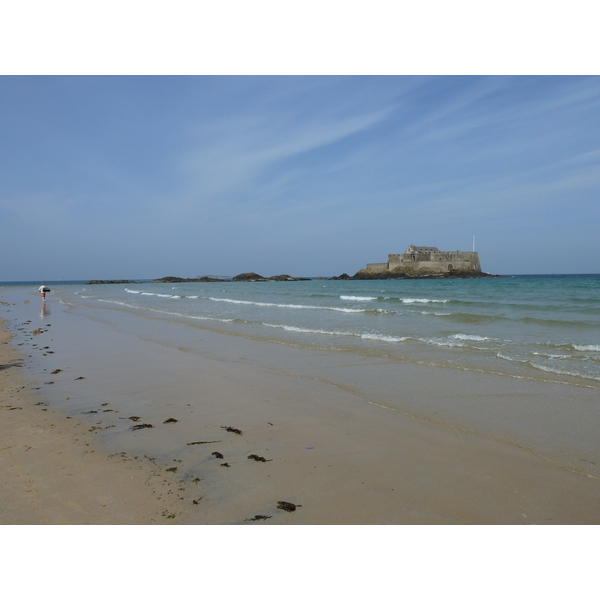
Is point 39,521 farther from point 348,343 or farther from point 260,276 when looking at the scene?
point 260,276

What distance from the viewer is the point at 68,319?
18938 mm

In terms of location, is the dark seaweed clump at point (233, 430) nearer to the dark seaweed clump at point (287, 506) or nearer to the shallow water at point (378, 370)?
the shallow water at point (378, 370)

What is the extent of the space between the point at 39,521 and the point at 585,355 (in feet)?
33.2

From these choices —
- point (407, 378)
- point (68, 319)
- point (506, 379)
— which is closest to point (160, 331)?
point (68, 319)

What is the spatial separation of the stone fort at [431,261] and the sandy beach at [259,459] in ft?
280

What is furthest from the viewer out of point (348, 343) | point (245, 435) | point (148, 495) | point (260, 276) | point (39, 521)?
point (260, 276)

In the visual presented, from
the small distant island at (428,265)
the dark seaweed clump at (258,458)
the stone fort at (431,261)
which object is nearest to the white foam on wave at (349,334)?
the dark seaweed clump at (258,458)

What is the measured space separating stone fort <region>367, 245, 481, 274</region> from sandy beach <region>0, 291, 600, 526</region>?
8546 centimetres

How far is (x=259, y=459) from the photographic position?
4.06 meters

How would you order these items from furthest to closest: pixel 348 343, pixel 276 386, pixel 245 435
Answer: pixel 348 343
pixel 276 386
pixel 245 435

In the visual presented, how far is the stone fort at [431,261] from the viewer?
87.6 meters

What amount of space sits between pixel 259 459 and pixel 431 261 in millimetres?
89896

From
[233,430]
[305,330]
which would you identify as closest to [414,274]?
[305,330]

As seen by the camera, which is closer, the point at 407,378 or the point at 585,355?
the point at 407,378
